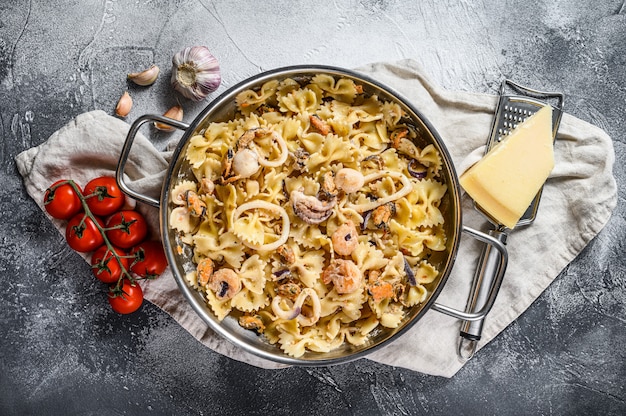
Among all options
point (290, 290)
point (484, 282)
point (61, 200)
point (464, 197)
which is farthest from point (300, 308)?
point (61, 200)

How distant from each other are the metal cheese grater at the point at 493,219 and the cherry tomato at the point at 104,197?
2.72m

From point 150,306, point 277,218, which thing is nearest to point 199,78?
point 277,218

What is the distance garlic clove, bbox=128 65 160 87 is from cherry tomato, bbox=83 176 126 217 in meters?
0.80

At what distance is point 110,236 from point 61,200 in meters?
0.43

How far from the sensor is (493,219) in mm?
3936

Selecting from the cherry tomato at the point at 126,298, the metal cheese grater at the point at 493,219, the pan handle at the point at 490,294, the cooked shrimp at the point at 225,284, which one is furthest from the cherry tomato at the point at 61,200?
the metal cheese grater at the point at 493,219

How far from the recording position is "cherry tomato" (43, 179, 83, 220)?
389 cm

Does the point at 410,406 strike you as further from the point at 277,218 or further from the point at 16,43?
the point at 16,43

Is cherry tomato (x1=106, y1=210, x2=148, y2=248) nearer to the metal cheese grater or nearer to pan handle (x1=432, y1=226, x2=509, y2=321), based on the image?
pan handle (x1=432, y1=226, x2=509, y2=321)

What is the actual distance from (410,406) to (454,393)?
0.38m

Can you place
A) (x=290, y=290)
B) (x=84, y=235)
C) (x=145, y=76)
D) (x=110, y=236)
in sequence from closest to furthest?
(x=290, y=290) → (x=84, y=235) → (x=110, y=236) → (x=145, y=76)

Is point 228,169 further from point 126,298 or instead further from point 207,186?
point 126,298

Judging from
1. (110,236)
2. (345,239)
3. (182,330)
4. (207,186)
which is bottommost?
(182,330)

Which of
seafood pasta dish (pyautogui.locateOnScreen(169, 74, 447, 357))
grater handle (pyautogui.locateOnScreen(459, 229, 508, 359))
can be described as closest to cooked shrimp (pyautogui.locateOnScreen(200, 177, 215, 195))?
seafood pasta dish (pyautogui.locateOnScreen(169, 74, 447, 357))
